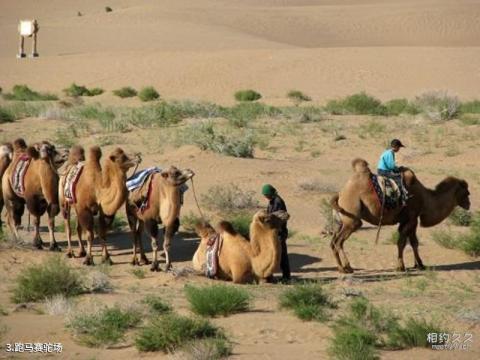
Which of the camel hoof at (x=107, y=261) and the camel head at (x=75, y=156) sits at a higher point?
the camel head at (x=75, y=156)

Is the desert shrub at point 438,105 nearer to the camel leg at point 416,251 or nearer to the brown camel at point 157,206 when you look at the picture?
the camel leg at point 416,251

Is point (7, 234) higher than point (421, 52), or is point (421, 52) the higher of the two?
point (421, 52)

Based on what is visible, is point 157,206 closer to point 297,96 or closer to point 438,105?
point 438,105

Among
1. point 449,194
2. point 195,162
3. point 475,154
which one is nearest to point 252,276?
point 449,194

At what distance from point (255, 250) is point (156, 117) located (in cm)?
1799

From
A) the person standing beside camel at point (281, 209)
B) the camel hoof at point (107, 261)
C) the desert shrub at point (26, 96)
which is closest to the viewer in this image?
the person standing beside camel at point (281, 209)

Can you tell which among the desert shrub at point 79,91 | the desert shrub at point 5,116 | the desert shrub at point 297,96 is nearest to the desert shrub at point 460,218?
the desert shrub at point 5,116

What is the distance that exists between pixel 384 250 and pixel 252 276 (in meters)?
3.83

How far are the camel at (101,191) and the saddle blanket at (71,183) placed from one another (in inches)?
2.4

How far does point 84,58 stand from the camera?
56219mm

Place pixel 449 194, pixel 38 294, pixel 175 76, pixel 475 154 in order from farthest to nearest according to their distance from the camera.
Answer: pixel 175 76 < pixel 475 154 < pixel 449 194 < pixel 38 294

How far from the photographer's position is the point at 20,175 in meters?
16.6

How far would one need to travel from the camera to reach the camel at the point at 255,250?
13.3 meters

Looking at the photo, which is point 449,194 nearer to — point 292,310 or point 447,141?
point 292,310
